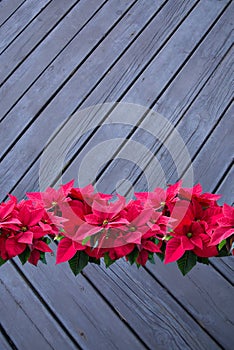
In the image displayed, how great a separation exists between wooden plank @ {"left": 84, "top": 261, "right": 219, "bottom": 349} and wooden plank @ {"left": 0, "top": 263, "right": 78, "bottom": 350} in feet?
0.53

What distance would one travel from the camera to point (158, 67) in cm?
192

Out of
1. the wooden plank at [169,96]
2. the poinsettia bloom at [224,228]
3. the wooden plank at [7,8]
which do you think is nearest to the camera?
the poinsettia bloom at [224,228]

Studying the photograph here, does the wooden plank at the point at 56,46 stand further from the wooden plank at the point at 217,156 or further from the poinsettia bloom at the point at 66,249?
the poinsettia bloom at the point at 66,249

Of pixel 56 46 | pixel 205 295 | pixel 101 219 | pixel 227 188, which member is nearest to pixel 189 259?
pixel 101 219

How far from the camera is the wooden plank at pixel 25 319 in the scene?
49.6 inches

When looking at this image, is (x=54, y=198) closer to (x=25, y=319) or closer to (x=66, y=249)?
(x=66, y=249)

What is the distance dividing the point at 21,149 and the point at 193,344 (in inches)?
35.5

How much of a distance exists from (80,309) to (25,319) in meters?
0.15

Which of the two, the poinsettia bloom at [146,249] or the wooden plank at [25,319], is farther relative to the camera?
the wooden plank at [25,319]

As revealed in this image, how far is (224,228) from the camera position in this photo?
84cm

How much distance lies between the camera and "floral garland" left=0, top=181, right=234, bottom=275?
0.86m

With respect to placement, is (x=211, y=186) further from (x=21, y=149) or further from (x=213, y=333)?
(x=21, y=149)

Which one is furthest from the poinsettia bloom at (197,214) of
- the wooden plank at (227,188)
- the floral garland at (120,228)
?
the wooden plank at (227,188)

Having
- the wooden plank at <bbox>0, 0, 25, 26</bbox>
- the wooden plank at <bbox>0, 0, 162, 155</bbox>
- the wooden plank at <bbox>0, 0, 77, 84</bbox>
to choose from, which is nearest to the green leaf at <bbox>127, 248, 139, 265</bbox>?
the wooden plank at <bbox>0, 0, 162, 155</bbox>
